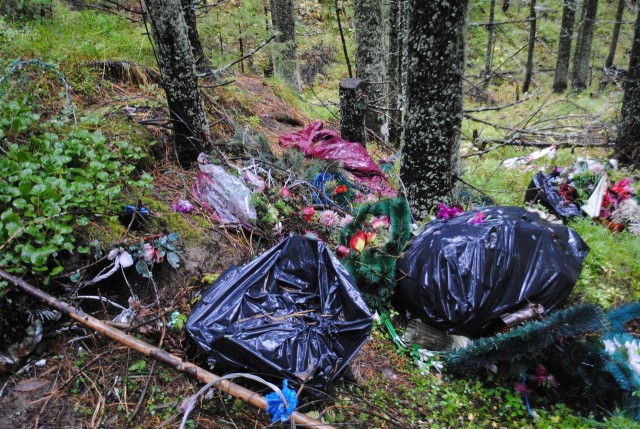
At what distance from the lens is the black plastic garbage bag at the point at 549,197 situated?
128 inches

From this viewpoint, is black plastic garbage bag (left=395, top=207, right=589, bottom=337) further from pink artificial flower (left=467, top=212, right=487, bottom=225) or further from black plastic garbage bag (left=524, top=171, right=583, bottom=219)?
black plastic garbage bag (left=524, top=171, right=583, bottom=219)

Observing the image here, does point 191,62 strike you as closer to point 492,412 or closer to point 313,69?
point 492,412

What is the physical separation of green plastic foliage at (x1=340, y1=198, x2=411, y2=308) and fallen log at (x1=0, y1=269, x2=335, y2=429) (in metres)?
1.04

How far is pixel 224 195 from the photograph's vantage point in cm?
283

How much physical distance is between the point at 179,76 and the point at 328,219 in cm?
156

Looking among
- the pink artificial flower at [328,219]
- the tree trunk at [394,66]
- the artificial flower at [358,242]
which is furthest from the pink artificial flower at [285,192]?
the tree trunk at [394,66]

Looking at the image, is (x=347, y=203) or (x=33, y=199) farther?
(x=347, y=203)

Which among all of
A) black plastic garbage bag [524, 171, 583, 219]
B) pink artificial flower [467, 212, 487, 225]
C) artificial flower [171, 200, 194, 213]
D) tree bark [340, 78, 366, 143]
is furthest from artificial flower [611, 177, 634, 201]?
artificial flower [171, 200, 194, 213]

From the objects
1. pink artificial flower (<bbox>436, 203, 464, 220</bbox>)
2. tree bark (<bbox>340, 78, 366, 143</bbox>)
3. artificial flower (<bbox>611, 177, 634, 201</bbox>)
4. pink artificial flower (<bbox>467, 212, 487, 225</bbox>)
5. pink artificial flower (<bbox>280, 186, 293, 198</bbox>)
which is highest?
tree bark (<bbox>340, 78, 366, 143</bbox>)

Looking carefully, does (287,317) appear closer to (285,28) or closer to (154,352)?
(154,352)

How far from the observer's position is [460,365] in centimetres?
213

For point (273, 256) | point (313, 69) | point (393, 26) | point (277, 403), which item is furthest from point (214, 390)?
point (313, 69)

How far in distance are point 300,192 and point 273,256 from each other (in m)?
1.47

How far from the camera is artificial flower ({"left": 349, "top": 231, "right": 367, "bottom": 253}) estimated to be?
2508 mm
